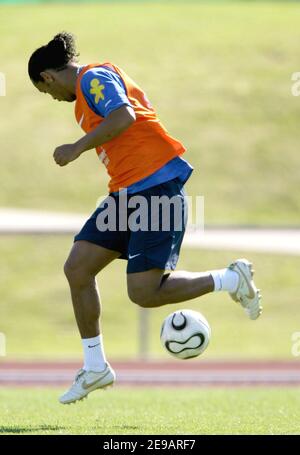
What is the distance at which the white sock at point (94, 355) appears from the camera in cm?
697

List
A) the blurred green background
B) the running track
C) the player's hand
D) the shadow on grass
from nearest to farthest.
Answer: the shadow on grass < the player's hand < the running track < the blurred green background

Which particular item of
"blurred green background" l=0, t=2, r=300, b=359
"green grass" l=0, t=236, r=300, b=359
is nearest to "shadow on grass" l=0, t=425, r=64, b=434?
"green grass" l=0, t=236, r=300, b=359

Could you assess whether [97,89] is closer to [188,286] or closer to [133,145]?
[133,145]

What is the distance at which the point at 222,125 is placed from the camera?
3794 cm

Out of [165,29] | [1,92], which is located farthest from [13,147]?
[165,29]

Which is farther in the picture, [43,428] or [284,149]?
[284,149]

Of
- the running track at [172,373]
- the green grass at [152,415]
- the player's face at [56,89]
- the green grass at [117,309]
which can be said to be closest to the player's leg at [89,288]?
the green grass at [152,415]

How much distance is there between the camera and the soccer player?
6711mm

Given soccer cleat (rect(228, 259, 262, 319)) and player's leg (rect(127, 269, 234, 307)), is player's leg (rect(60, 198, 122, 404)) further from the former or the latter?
soccer cleat (rect(228, 259, 262, 319))

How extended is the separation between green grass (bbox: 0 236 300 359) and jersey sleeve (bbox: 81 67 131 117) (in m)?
10.6

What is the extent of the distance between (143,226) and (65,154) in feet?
2.28

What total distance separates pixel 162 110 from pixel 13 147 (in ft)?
20.3

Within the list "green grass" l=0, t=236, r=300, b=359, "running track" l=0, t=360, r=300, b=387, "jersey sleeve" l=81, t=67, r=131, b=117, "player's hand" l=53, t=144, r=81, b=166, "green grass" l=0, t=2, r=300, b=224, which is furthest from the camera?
"green grass" l=0, t=2, r=300, b=224
